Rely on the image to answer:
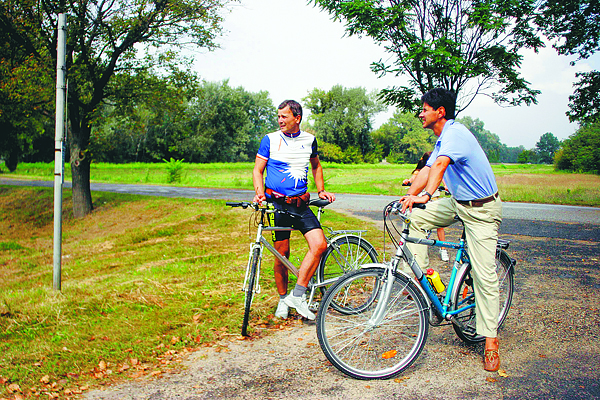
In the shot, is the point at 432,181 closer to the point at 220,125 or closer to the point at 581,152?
the point at 581,152

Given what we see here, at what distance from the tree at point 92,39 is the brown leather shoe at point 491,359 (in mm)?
15430

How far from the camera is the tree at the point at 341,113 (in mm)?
A: 72000

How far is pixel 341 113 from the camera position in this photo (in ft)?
Result: 238

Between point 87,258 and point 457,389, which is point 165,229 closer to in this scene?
point 87,258

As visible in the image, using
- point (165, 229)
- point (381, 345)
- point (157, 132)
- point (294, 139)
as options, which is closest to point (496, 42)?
point (165, 229)

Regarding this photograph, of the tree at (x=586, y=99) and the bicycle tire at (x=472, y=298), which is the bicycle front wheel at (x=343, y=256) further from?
the tree at (x=586, y=99)

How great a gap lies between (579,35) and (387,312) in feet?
56.3

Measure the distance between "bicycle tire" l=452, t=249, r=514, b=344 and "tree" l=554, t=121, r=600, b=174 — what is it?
38.1 metres

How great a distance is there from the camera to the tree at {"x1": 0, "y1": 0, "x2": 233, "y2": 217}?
1530 centimetres

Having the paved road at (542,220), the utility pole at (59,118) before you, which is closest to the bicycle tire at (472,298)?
the utility pole at (59,118)

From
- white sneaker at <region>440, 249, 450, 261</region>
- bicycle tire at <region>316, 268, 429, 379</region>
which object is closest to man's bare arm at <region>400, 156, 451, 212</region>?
bicycle tire at <region>316, 268, 429, 379</region>

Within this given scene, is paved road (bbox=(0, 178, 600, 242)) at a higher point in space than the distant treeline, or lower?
lower

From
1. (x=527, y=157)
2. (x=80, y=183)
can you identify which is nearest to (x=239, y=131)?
(x=80, y=183)

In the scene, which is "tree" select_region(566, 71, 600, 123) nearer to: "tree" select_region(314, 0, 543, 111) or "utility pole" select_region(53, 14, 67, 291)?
"tree" select_region(314, 0, 543, 111)
